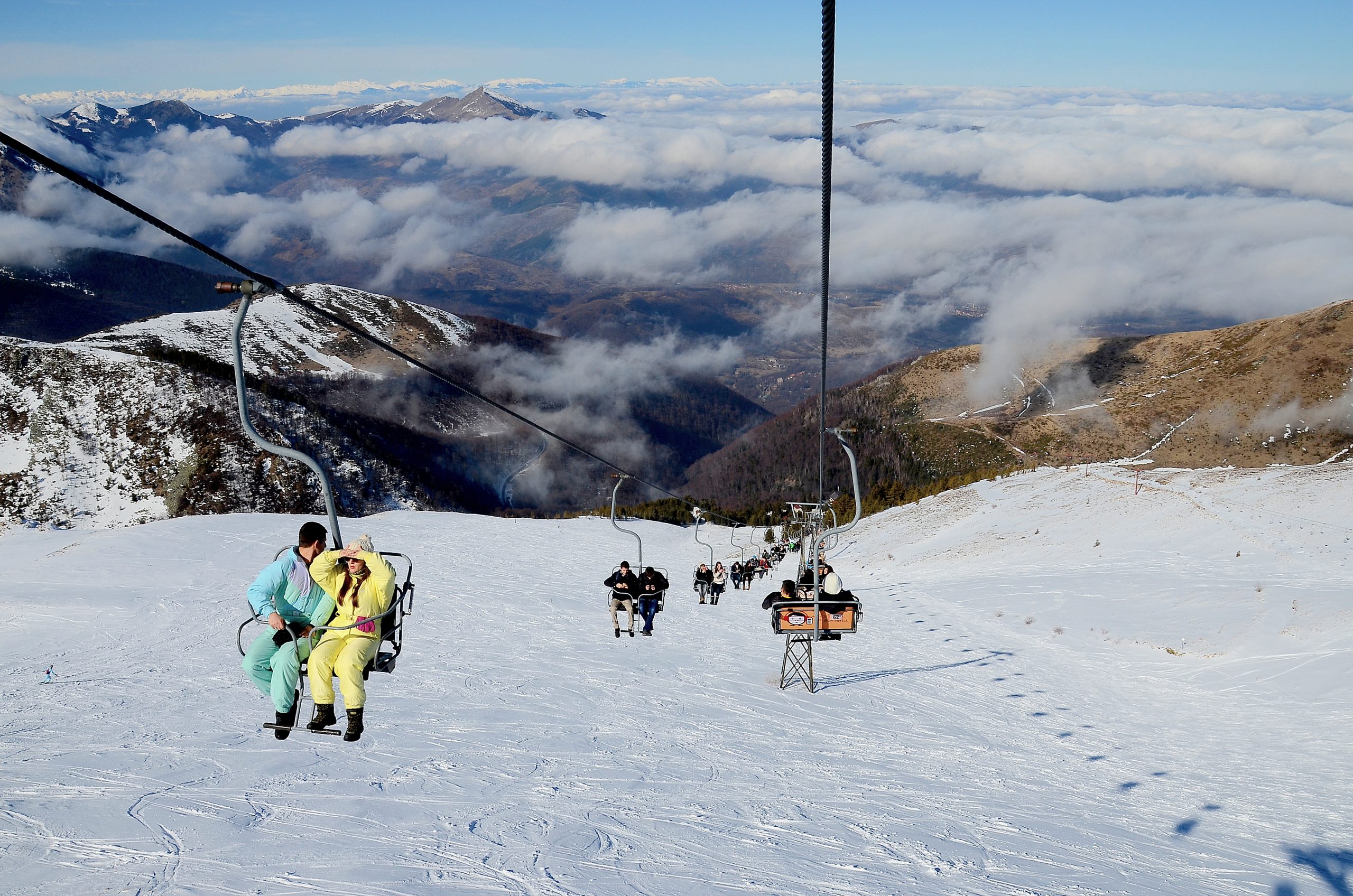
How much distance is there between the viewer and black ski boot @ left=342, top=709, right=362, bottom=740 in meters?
10.6

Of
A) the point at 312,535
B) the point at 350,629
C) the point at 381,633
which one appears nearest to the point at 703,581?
the point at 381,633

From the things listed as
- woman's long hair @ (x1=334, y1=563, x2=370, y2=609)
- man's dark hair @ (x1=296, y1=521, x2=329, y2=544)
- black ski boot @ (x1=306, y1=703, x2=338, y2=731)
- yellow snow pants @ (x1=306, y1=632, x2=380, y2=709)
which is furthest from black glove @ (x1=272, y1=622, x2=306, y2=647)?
man's dark hair @ (x1=296, y1=521, x2=329, y2=544)

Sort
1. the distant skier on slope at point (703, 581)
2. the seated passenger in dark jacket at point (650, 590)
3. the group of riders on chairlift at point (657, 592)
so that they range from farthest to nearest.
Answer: the distant skier on slope at point (703, 581) < the seated passenger in dark jacket at point (650, 590) < the group of riders on chairlift at point (657, 592)

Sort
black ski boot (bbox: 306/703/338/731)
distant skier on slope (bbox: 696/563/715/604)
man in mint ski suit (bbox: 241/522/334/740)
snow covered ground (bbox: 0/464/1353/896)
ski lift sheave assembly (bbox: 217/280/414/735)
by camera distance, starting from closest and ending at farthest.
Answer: ski lift sheave assembly (bbox: 217/280/414/735), man in mint ski suit (bbox: 241/522/334/740), black ski boot (bbox: 306/703/338/731), snow covered ground (bbox: 0/464/1353/896), distant skier on slope (bbox: 696/563/715/604)

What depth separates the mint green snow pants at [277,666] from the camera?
35.2 ft

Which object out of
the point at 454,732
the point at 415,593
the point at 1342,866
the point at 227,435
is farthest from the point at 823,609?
the point at 227,435

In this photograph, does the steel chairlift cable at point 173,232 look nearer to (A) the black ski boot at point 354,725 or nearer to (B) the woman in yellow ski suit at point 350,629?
(B) the woman in yellow ski suit at point 350,629

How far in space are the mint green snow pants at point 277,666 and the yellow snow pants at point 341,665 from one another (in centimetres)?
17

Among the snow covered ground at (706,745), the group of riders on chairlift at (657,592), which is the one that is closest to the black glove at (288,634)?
the snow covered ground at (706,745)

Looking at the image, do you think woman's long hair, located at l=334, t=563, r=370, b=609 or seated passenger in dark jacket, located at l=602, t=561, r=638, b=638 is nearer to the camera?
woman's long hair, located at l=334, t=563, r=370, b=609

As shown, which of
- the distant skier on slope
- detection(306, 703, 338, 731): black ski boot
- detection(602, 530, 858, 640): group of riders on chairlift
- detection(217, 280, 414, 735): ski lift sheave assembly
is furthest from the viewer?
the distant skier on slope

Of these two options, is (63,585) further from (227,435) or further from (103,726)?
(227,435)

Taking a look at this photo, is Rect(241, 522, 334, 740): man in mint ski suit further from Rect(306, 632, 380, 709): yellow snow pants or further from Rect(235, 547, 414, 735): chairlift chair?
Rect(306, 632, 380, 709): yellow snow pants

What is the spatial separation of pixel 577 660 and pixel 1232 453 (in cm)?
20124
